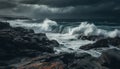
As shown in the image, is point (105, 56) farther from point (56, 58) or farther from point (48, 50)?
point (48, 50)

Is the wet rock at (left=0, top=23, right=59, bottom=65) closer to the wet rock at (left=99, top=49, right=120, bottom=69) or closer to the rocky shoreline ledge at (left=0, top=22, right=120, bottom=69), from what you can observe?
the rocky shoreline ledge at (left=0, top=22, right=120, bottom=69)

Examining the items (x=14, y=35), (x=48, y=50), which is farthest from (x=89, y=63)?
(x=14, y=35)

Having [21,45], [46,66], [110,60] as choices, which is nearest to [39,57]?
[46,66]

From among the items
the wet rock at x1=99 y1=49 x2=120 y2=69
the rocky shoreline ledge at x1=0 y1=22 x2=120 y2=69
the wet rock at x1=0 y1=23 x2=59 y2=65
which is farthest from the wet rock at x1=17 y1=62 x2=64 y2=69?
the wet rock at x1=0 y1=23 x2=59 y2=65

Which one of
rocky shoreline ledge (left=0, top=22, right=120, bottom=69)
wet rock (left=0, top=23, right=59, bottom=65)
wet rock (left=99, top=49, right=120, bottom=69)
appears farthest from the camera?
wet rock (left=0, top=23, right=59, bottom=65)

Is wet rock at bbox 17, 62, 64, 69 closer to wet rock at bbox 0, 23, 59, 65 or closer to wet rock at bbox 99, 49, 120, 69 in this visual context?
wet rock at bbox 99, 49, 120, 69

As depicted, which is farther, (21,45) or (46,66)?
(21,45)

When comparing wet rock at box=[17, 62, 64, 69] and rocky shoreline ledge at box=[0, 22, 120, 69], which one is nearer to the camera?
wet rock at box=[17, 62, 64, 69]

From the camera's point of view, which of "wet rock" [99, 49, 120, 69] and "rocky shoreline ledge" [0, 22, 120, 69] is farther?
"wet rock" [99, 49, 120, 69]

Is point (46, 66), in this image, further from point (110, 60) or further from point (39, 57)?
point (110, 60)

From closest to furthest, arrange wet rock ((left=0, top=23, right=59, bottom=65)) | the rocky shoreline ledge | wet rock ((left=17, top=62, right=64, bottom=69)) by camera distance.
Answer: wet rock ((left=17, top=62, right=64, bottom=69)) → the rocky shoreline ledge → wet rock ((left=0, top=23, right=59, bottom=65))
